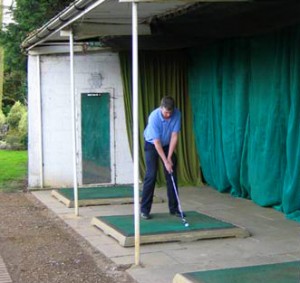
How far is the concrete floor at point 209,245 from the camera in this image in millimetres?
6371

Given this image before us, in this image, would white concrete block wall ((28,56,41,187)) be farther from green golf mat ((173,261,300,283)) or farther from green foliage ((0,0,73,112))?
green golf mat ((173,261,300,283))

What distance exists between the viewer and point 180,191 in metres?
11.6

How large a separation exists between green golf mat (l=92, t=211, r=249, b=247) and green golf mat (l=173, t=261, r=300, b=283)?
1.71 meters

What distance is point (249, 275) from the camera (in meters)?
5.46

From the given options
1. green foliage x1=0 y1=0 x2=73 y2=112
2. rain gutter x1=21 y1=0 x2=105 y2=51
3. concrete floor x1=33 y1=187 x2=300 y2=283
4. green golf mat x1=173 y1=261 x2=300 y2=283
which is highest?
green foliage x1=0 y1=0 x2=73 y2=112

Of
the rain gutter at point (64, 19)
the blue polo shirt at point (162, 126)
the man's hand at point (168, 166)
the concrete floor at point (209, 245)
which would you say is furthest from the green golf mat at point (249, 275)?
the rain gutter at point (64, 19)

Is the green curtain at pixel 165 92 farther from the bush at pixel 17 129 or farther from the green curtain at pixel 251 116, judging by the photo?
the bush at pixel 17 129

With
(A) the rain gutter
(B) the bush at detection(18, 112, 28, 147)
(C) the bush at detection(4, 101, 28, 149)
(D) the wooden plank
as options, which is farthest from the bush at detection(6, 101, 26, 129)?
(D) the wooden plank

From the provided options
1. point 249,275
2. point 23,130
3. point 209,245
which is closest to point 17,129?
point 23,130

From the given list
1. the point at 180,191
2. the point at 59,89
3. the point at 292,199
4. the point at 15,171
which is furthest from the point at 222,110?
the point at 15,171

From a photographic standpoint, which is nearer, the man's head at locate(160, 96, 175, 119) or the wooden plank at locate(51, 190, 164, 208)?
the man's head at locate(160, 96, 175, 119)

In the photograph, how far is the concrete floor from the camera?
637cm

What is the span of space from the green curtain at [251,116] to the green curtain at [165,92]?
34 cm

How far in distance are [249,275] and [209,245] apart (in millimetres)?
1780
